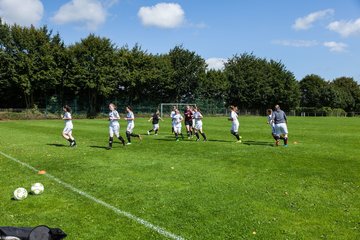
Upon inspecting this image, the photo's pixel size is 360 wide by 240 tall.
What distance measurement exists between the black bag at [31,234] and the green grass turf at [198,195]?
101 cm

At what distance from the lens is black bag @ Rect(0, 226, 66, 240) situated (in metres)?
5.18

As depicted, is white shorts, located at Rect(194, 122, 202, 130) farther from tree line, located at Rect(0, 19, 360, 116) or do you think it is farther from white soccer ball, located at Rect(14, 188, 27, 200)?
tree line, located at Rect(0, 19, 360, 116)

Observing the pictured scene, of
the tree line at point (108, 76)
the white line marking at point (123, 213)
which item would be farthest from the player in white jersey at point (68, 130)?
the tree line at point (108, 76)

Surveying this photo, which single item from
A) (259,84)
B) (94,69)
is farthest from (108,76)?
(259,84)

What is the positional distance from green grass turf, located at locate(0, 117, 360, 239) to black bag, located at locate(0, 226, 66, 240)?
1011 mm

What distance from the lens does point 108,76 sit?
61688mm

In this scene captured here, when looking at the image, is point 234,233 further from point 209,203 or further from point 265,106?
point 265,106

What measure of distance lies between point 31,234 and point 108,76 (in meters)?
58.1

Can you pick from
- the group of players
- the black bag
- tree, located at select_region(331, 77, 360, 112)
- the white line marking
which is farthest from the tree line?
the black bag

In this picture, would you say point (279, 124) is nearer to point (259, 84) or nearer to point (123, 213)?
point (123, 213)

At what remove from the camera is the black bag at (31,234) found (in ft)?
17.0

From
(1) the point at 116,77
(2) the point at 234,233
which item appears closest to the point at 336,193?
(2) the point at 234,233

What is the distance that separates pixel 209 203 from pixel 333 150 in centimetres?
1044

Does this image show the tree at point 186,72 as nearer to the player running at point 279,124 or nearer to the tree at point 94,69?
the tree at point 94,69
